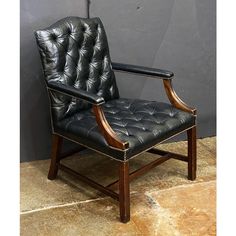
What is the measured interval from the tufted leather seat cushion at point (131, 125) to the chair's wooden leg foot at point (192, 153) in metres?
0.09

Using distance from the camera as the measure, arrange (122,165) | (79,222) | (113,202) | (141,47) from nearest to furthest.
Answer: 1. (122,165)
2. (79,222)
3. (113,202)
4. (141,47)

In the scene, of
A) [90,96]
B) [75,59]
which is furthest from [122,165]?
[75,59]

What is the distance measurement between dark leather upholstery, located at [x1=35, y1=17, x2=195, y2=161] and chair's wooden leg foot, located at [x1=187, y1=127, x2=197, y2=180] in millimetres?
85

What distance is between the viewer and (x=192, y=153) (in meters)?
2.62

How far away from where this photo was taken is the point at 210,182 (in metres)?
2.66

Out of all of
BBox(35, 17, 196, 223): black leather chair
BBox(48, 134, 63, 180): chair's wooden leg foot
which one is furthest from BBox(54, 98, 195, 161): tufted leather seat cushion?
BBox(48, 134, 63, 180): chair's wooden leg foot

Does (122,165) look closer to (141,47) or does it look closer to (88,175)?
(88,175)

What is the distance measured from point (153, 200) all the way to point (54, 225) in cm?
61

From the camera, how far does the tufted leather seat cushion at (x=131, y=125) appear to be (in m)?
2.17

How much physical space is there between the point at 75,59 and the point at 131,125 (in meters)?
0.57

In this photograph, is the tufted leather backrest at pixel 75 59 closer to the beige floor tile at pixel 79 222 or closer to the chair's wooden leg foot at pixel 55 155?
the chair's wooden leg foot at pixel 55 155

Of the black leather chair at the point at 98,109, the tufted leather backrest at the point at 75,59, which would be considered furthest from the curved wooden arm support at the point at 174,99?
the tufted leather backrest at the point at 75,59

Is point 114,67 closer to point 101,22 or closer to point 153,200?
point 101,22
